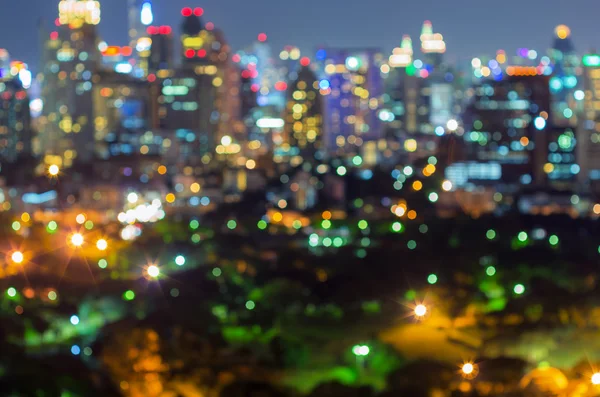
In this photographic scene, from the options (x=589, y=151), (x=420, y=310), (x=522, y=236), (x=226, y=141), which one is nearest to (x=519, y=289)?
(x=420, y=310)

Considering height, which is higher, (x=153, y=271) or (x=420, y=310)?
(x=153, y=271)

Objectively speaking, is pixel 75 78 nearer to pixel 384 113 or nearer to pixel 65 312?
pixel 384 113

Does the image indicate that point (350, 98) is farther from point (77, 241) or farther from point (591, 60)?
point (77, 241)

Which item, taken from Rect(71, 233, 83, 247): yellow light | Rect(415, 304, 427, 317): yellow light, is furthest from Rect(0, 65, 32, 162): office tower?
Rect(415, 304, 427, 317): yellow light

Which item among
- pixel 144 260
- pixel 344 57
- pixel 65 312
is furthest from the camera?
pixel 344 57

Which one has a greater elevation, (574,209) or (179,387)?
(574,209)

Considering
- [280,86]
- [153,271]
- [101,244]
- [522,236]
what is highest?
[280,86]

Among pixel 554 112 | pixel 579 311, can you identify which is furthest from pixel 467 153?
pixel 579 311

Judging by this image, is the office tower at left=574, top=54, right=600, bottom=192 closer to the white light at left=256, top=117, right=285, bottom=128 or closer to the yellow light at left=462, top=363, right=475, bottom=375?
the white light at left=256, top=117, right=285, bottom=128
